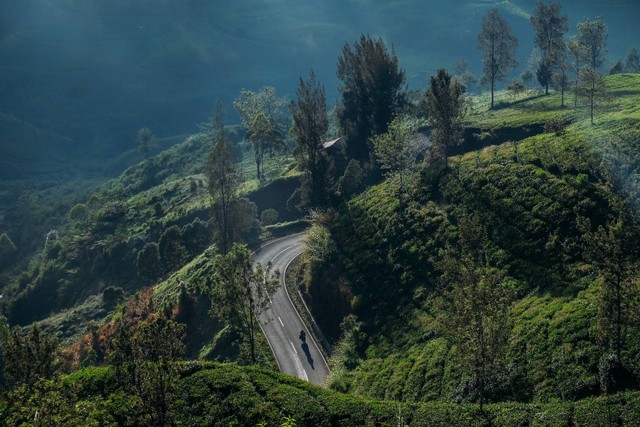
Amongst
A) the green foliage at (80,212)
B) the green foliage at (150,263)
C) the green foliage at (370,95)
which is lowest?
the green foliage at (150,263)

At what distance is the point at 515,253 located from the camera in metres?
44.3

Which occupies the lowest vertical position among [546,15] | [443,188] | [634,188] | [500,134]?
[634,188]

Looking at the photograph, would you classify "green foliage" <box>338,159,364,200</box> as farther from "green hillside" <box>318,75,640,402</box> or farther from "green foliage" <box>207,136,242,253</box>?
"green foliage" <box>207,136,242,253</box>

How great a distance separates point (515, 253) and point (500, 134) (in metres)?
36.5

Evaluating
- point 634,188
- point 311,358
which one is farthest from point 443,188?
point 311,358

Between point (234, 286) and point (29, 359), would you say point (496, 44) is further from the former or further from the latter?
point (29, 359)

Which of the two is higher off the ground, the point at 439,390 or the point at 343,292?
the point at 343,292

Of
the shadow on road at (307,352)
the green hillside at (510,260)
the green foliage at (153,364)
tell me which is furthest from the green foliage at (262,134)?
the green foliage at (153,364)

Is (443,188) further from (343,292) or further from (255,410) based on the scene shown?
(255,410)

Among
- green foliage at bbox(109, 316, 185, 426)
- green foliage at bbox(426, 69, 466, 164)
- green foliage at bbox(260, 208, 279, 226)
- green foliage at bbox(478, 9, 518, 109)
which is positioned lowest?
green foliage at bbox(109, 316, 185, 426)

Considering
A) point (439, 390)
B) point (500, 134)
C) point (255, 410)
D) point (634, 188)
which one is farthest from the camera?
point (500, 134)

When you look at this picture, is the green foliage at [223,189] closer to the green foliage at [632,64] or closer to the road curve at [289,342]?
the road curve at [289,342]

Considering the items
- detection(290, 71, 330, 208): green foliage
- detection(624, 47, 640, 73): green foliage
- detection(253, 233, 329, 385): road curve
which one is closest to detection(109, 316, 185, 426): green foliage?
detection(253, 233, 329, 385): road curve

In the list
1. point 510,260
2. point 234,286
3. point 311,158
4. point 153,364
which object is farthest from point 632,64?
point 153,364
